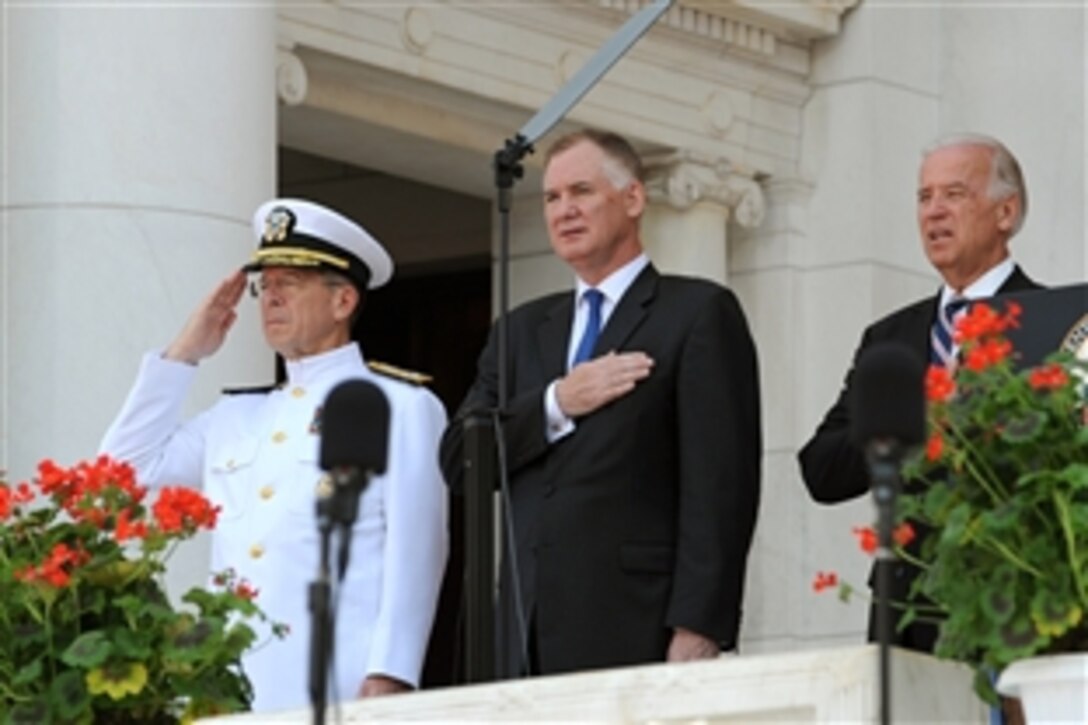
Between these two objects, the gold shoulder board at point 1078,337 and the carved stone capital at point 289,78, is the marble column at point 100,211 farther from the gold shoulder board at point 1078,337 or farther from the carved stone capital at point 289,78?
the gold shoulder board at point 1078,337

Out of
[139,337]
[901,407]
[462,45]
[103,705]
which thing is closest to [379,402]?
[901,407]

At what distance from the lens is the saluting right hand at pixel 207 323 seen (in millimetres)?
7961

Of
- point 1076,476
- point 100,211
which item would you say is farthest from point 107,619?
point 100,211

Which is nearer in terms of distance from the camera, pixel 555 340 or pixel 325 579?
pixel 325 579

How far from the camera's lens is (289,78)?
34.8 ft

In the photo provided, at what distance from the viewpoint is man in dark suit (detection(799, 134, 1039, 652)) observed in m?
7.43

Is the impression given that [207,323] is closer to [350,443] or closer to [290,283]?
[290,283]

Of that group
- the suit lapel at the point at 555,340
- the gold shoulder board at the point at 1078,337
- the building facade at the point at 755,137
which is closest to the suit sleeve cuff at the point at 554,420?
the suit lapel at the point at 555,340

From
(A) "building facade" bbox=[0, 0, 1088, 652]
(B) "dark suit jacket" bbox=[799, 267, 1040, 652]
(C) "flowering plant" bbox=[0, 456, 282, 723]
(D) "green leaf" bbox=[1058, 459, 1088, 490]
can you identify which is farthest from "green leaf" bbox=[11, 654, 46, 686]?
(A) "building facade" bbox=[0, 0, 1088, 652]

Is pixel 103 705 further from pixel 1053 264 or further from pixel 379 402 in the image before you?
pixel 1053 264

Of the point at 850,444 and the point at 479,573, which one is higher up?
the point at 850,444

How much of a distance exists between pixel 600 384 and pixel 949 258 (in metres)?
0.83

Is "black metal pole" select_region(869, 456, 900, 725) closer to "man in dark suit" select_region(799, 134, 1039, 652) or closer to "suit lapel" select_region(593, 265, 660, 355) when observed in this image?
"man in dark suit" select_region(799, 134, 1039, 652)

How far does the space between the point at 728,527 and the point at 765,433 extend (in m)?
4.94
